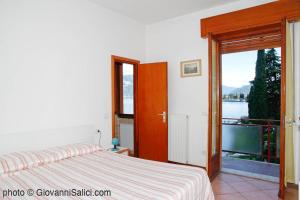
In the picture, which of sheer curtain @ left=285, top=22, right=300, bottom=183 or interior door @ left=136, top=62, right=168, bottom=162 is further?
interior door @ left=136, top=62, right=168, bottom=162

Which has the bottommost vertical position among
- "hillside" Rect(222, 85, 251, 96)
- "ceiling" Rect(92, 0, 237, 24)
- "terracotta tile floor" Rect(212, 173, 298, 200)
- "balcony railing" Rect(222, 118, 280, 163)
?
"terracotta tile floor" Rect(212, 173, 298, 200)

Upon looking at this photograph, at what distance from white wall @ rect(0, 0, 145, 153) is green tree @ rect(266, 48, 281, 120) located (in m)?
3.73

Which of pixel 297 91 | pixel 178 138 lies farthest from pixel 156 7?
pixel 297 91

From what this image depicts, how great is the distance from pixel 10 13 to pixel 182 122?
121 inches

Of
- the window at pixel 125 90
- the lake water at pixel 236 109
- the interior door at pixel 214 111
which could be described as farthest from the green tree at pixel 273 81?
the window at pixel 125 90

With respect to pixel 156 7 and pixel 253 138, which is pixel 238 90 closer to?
pixel 253 138

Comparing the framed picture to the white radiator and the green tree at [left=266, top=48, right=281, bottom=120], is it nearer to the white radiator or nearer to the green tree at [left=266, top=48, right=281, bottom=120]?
the white radiator

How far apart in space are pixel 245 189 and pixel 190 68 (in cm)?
220

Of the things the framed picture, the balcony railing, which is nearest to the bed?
the framed picture

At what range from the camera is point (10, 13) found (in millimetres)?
2252

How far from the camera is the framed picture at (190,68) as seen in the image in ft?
12.0

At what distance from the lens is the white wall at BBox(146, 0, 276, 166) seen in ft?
11.8

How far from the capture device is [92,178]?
1754 millimetres

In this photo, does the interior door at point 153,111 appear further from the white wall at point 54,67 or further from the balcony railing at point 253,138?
the balcony railing at point 253,138
